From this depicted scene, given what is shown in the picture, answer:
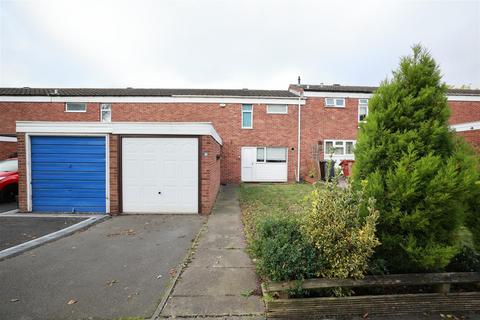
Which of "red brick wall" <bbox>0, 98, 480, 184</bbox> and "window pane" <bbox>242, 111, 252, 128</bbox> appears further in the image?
"window pane" <bbox>242, 111, 252, 128</bbox>

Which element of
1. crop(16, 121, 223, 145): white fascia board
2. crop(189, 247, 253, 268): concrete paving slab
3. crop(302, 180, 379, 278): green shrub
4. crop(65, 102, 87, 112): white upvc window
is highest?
crop(65, 102, 87, 112): white upvc window

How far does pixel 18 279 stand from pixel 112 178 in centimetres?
430

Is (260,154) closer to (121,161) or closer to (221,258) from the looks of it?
(121,161)

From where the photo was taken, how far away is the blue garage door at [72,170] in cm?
789

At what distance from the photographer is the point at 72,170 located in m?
7.94

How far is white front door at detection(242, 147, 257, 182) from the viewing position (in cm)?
1606

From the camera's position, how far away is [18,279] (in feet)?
12.3

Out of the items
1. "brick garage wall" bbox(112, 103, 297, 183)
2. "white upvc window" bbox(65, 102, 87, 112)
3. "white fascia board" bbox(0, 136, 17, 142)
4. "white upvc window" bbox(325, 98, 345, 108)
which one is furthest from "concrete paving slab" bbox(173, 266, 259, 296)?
"white fascia board" bbox(0, 136, 17, 142)

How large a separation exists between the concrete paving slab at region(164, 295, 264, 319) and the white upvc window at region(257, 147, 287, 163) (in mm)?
13216

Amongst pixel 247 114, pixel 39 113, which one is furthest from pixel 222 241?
pixel 39 113

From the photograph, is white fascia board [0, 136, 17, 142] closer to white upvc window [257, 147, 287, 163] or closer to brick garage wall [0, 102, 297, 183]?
brick garage wall [0, 102, 297, 183]

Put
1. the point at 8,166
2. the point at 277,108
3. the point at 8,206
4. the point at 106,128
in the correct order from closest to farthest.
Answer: the point at 106,128, the point at 8,206, the point at 8,166, the point at 277,108

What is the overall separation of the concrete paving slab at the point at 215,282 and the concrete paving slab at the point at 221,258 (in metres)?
0.15

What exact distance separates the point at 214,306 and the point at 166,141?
5.79 meters
